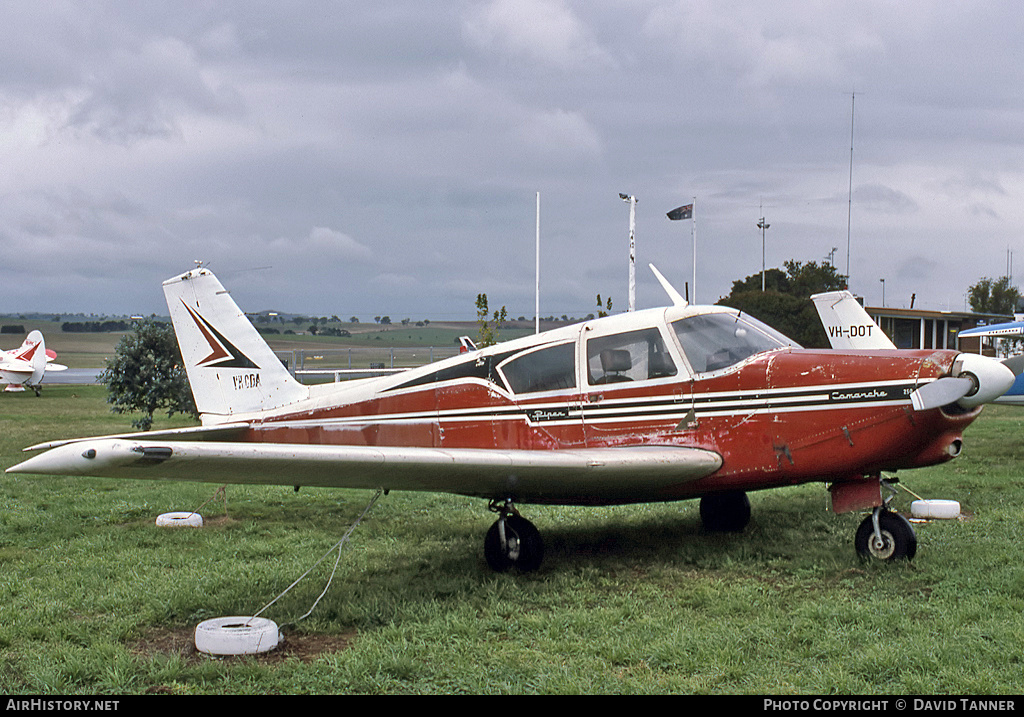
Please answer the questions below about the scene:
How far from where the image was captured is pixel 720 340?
7.04m

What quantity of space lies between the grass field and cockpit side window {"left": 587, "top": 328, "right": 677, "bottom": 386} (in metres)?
1.56

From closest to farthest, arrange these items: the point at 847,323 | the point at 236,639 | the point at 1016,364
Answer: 1. the point at 236,639
2. the point at 1016,364
3. the point at 847,323

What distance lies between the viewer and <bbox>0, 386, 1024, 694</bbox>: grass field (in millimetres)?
4566

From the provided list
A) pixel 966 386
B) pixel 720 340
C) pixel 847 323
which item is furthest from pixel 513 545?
pixel 847 323

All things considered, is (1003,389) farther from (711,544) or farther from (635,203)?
(635,203)

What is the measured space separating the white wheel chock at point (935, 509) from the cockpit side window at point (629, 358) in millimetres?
3619

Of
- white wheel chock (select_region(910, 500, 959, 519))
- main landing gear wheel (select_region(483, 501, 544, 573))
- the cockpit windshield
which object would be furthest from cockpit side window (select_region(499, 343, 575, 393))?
white wheel chock (select_region(910, 500, 959, 519))

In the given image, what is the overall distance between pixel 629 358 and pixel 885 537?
2.40m

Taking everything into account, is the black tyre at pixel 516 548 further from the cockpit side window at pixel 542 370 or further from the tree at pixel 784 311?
the tree at pixel 784 311

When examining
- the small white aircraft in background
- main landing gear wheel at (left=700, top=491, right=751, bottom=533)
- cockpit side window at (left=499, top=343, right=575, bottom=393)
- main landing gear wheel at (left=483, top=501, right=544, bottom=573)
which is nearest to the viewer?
main landing gear wheel at (left=483, top=501, right=544, bottom=573)

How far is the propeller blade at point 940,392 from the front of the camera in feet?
19.7

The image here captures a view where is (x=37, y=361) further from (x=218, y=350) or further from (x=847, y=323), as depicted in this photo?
(x=847, y=323)

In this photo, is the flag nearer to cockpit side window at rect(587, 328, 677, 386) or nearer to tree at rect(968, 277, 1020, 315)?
cockpit side window at rect(587, 328, 677, 386)

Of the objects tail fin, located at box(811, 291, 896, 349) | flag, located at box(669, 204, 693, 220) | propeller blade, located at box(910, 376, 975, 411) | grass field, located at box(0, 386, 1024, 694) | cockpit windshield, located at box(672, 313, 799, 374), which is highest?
flag, located at box(669, 204, 693, 220)
